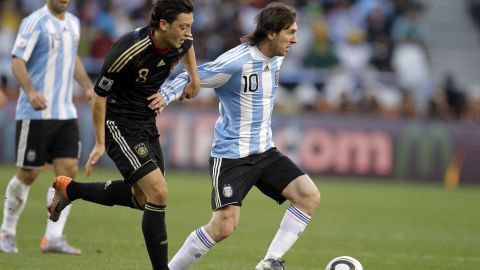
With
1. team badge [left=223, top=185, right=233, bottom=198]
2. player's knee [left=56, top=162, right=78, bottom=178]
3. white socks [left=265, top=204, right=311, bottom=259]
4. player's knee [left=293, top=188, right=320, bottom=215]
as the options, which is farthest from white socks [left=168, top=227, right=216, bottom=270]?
player's knee [left=56, top=162, right=78, bottom=178]

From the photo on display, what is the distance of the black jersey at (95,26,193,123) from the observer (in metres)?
7.58

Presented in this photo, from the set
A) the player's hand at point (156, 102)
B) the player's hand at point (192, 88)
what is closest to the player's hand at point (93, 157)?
the player's hand at point (156, 102)

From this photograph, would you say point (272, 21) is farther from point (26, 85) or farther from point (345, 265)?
point (26, 85)

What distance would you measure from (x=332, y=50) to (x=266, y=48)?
14.9 m

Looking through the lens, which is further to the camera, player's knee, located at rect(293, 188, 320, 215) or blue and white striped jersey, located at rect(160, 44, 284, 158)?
player's knee, located at rect(293, 188, 320, 215)

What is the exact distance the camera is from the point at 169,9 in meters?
7.62

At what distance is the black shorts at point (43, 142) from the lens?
388 inches

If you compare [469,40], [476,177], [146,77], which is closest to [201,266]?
[146,77]

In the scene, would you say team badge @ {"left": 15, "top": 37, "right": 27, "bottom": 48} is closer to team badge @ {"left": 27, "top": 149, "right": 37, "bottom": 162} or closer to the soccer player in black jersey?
team badge @ {"left": 27, "top": 149, "right": 37, "bottom": 162}

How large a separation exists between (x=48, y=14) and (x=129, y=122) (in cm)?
260

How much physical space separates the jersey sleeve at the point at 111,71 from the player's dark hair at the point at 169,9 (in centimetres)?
35

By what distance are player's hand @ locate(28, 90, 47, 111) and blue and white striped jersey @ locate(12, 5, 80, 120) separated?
1.49 feet

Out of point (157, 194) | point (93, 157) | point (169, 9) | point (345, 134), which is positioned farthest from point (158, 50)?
point (345, 134)

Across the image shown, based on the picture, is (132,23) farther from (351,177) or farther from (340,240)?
(340,240)
